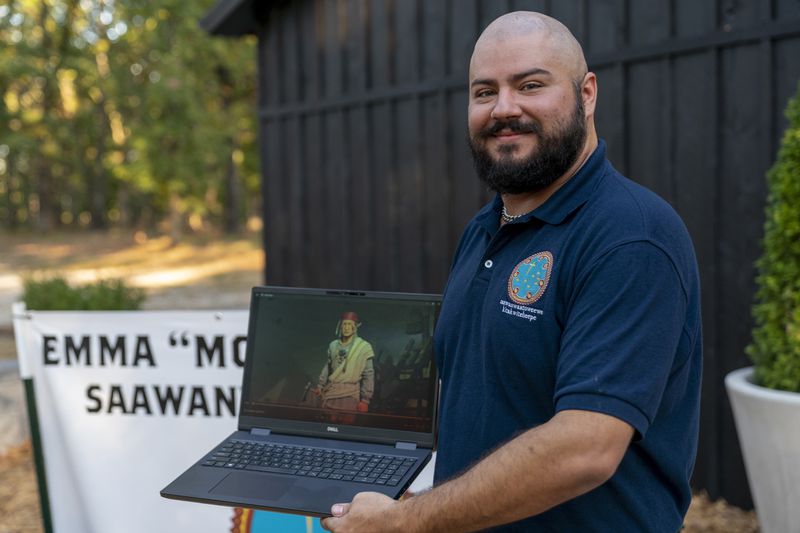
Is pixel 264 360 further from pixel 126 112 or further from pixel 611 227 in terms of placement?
pixel 126 112

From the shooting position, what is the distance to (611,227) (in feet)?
5.30

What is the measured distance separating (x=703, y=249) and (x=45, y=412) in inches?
145

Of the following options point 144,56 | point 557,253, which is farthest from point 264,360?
point 144,56

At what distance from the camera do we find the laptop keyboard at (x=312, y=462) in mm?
2152

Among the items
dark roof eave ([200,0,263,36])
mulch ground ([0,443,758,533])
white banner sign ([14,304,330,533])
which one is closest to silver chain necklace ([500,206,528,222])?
white banner sign ([14,304,330,533])

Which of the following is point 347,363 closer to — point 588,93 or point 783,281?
point 588,93

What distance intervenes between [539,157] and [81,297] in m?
6.67

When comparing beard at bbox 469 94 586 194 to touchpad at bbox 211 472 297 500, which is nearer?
beard at bbox 469 94 586 194

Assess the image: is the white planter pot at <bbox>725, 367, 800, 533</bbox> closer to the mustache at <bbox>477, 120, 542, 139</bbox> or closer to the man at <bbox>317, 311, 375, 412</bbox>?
the man at <bbox>317, 311, 375, 412</bbox>

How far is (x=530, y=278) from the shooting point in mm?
1728

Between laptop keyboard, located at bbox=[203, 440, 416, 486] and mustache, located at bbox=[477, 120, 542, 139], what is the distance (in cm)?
88

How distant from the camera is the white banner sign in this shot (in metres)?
3.75

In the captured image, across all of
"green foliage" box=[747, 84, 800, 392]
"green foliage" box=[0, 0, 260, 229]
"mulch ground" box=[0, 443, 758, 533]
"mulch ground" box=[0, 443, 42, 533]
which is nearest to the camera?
"green foliage" box=[747, 84, 800, 392]

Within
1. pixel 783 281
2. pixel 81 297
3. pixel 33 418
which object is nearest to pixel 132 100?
pixel 81 297
